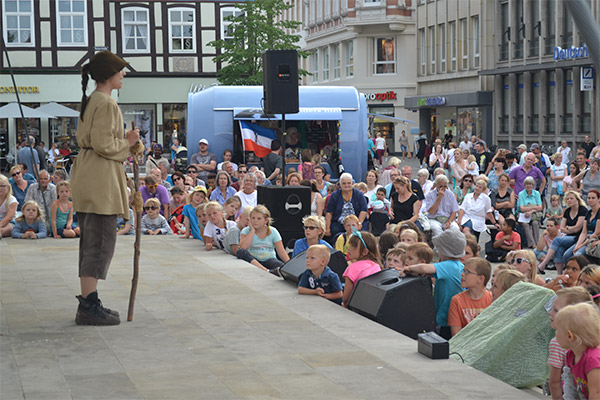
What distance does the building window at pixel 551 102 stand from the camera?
45.1m

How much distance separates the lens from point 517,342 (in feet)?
22.0

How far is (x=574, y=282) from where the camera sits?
9.15m

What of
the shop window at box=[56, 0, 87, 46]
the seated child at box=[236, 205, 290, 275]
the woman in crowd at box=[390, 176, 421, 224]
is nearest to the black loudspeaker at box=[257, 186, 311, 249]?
the seated child at box=[236, 205, 290, 275]

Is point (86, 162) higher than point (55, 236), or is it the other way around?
point (86, 162)

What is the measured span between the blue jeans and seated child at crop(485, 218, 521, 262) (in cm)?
136

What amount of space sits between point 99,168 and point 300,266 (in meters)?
3.27

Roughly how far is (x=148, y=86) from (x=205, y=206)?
4086 centimetres

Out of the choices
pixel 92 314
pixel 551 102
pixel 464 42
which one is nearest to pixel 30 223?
pixel 92 314

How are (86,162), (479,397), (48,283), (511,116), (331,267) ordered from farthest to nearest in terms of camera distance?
1. (511,116)
2. (331,267)
3. (48,283)
4. (86,162)
5. (479,397)

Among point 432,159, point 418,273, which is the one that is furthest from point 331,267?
point 432,159

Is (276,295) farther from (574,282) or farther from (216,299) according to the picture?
(574,282)

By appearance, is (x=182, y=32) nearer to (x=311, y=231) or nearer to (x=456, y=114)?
(x=456, y=114)

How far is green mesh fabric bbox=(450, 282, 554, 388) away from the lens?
6.61m

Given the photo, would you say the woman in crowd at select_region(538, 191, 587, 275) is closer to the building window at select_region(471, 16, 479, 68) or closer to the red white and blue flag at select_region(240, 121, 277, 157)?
the red white and blue flag at select_region(240, 121, 277, 157)
